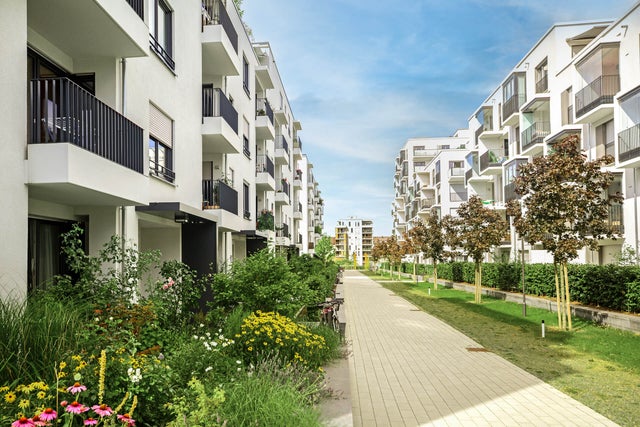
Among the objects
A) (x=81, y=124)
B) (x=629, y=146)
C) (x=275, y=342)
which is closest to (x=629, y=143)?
(x=629, y=146)

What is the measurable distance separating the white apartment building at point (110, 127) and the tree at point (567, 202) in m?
9.75

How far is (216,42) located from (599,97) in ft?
64.6

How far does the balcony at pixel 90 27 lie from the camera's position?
7.43 meters

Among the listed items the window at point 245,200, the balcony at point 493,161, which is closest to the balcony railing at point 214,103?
the window at point 245,200

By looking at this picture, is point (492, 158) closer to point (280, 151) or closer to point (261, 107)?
point (280, 151)

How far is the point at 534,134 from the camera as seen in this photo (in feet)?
117

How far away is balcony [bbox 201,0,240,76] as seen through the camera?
16203mm

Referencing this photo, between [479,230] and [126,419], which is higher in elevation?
[479,230]

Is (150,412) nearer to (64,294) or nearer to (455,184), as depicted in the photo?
(64,294)

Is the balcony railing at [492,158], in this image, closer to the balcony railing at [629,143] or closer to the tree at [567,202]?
the balcony railing at [629,143]

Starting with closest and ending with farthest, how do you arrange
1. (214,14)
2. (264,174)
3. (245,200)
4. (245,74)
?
(214,14), (245,200), (245,74), (264,174)

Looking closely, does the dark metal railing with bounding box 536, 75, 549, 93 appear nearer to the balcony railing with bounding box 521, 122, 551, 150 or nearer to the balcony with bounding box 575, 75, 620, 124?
the balcony railing with bounding box 521, 122, 551, 150

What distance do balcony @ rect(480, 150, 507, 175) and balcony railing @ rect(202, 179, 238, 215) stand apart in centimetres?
3220

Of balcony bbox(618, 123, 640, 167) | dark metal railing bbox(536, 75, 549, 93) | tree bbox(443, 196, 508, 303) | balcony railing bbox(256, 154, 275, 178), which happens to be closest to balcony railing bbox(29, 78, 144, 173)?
tree bbox(443, 196, 508, 303)
